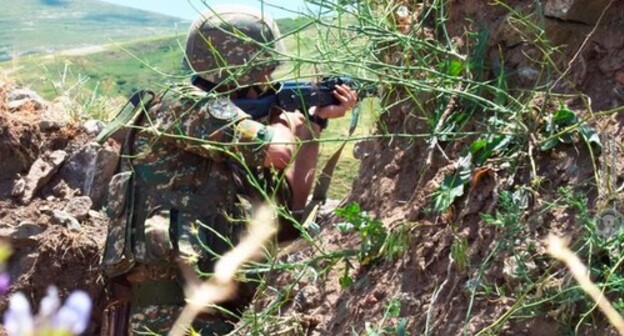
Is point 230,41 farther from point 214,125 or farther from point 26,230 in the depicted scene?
point 26,230

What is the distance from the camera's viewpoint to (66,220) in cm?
553

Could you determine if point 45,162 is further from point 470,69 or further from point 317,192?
point 470,69

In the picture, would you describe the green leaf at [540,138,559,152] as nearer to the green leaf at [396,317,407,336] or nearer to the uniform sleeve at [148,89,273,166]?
the green leaf at [396,317,407,336]

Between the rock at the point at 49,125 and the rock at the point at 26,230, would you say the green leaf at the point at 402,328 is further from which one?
the rock at the point at 49,125

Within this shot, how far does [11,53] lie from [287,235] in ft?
12.9

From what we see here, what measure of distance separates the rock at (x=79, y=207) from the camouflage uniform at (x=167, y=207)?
1.32 metres

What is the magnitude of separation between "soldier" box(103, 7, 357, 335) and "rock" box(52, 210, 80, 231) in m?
1.25

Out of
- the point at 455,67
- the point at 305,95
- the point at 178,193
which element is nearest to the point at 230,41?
the point at 305,95

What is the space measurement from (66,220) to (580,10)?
318 cm

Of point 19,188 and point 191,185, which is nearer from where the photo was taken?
point 191,185

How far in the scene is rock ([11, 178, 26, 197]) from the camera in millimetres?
5742

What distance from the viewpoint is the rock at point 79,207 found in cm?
561

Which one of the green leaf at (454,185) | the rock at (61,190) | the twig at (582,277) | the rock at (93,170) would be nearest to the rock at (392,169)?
the green leaf at (454,185)

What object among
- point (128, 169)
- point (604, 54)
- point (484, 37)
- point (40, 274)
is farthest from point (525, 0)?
point (40, 274)
